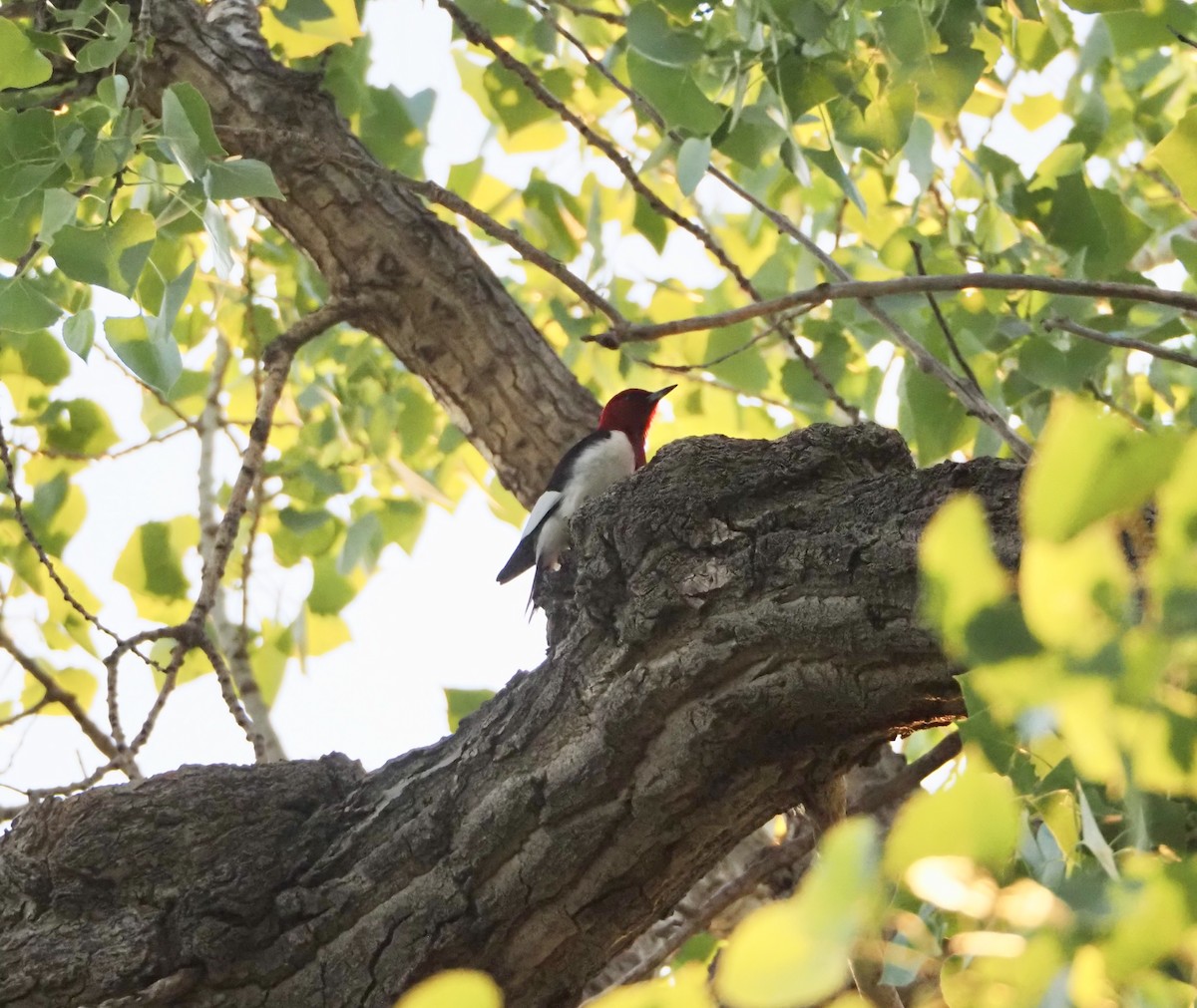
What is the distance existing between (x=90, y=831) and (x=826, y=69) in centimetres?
157

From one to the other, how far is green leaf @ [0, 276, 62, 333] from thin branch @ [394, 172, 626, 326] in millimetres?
697

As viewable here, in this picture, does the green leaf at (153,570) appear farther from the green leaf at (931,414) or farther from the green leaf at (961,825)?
the green leaf at (961,825)

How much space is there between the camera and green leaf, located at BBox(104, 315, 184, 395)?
6.16ft

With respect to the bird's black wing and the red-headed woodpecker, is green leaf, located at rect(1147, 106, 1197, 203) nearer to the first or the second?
the red-headed woodpecker

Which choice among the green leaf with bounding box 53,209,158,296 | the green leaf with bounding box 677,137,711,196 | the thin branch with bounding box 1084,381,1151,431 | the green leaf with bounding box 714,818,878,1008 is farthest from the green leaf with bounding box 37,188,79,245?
the thin branch with bounding box 1084,381,1151,431

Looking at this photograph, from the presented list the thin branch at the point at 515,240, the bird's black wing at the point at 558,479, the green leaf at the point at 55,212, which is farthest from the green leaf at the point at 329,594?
the green leaf at the point at 55,212

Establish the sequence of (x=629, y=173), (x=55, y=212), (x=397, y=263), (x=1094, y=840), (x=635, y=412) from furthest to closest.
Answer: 1. (x=635, y=412)
2. (x=397, y=263)
3. (x=629, y=173)
4. (x=55, y=212)
5. (x=1094, y=840)

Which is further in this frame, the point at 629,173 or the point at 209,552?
the point at 209,552

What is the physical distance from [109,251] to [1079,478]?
5.15 ft

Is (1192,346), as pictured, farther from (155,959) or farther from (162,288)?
(155,959)

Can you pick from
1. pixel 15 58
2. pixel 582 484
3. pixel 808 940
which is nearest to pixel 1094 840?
pixel 808 940

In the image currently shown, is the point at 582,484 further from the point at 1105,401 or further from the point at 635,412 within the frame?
the point at 1105,401

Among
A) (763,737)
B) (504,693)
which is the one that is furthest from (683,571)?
(504,693)

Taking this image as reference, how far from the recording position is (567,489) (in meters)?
2.96
